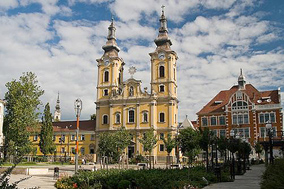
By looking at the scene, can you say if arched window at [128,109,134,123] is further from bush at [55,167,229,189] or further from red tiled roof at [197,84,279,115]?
bush at [55,167,229,189]

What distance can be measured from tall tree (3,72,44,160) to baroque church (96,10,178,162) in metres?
17.7

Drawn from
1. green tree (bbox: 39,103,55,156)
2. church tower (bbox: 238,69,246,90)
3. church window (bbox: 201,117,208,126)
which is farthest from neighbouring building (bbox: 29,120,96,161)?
church tower (bbox: 238,69,246,90)

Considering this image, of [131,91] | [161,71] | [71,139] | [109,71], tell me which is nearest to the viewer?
[161,71]

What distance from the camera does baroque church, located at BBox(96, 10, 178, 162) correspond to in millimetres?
56062

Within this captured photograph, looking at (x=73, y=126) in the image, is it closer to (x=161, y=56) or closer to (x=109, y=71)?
(x=109, y=71)

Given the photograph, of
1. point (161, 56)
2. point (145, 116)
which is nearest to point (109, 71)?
point (161, 56)

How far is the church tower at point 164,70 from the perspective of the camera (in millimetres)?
57094

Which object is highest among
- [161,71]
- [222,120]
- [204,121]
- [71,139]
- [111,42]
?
[111,42]

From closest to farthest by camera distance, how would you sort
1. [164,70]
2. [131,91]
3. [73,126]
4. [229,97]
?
[164,70] → [131,91] → [229,97] → [73,126]

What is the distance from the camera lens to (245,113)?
59.0m

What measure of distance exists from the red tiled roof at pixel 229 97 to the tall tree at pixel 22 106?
35.3 m

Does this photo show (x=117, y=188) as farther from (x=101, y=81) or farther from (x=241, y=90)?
(x=241, y=90)

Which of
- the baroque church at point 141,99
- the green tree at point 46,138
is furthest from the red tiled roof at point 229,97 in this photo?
the green tree at point 46,138

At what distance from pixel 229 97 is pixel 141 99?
20.1 m
